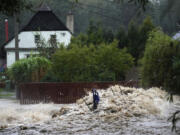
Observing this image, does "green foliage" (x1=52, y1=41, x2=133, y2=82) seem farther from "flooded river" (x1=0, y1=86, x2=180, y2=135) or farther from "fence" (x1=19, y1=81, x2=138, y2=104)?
"flooded river" (x1=0, y1=86, x2=180, y2=135)

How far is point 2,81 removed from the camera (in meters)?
50.8

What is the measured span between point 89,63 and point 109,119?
1477cm

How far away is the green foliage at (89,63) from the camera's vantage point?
93.0ft

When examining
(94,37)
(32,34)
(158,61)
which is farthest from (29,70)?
(32,34)

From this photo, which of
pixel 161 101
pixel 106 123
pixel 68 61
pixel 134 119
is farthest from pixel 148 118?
pixel 68 61

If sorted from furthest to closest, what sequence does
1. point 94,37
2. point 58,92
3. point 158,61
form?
point 94,37, point 58,92, point 158,61

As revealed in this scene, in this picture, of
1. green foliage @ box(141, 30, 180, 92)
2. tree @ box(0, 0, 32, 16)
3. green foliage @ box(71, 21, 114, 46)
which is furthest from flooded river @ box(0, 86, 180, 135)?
green foliage @ box(71, 21, 114, 46)

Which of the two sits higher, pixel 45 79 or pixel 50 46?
pixel 50 46

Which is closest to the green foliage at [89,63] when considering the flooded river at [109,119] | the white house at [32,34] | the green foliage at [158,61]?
the green foliage at [158,61]

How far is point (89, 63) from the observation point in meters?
28.7

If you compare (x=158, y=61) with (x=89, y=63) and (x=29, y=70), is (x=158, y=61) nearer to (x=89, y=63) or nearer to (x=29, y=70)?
(x=89, y=63)

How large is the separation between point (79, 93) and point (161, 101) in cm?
969

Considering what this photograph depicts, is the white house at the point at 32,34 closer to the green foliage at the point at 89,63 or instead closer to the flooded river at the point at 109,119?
the green foliage at the point at 89,63

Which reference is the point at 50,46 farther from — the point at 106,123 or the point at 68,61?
the point at 106,123
